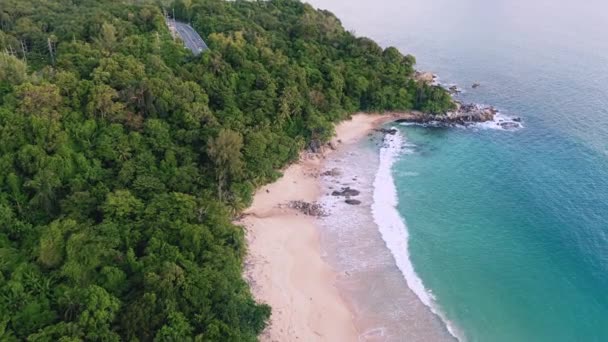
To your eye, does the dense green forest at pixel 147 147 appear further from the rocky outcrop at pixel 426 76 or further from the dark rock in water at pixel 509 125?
the dark rock in water at pixel 509 125

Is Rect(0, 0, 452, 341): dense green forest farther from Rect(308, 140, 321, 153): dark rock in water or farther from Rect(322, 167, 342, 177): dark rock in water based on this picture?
Rect(322, 167, 342, 177): dark rock in water

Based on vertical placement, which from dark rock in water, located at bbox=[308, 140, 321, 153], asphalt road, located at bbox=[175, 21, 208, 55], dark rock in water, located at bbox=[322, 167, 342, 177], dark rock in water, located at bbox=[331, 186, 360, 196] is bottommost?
dark rock in water, located at bbox=[331, 186, 360, 196]

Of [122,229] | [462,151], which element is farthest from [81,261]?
[462,151]

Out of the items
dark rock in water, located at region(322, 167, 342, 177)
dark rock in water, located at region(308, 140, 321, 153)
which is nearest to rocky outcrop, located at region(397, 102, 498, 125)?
dark rock in water, located at region(308, 140, 321, 153)

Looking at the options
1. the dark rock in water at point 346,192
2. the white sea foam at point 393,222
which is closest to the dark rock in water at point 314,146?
the white sea foam at point 393,222

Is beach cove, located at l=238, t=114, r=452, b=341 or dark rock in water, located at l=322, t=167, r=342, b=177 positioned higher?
dark rock in water, located at l=322, t=167, r=342, b=177

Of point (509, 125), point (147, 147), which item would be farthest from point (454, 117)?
point (147, 147)
